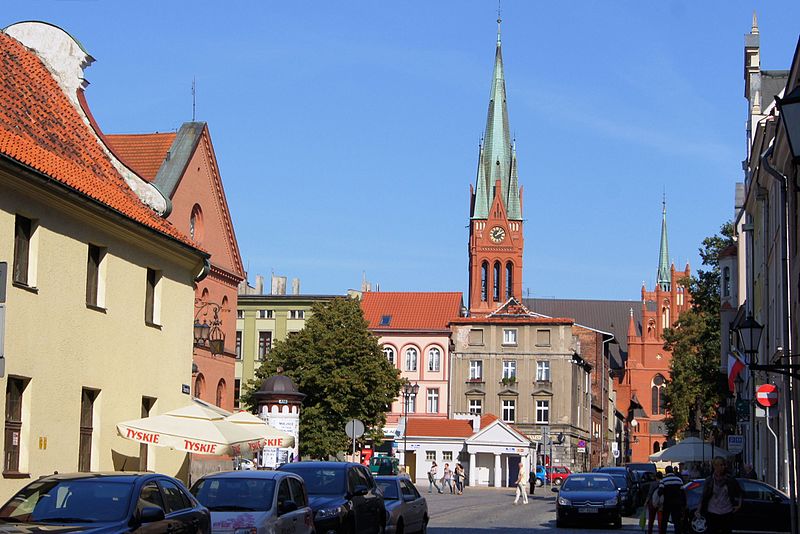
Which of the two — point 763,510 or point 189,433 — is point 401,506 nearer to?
point 189,433

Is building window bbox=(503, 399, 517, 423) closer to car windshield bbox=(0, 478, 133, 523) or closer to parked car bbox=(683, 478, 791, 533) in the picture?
parked car bbox=(683, 478, 791, 533)

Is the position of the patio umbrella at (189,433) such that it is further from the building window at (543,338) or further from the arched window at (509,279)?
the arched window at (509,279)

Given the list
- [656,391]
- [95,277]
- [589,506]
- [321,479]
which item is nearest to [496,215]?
[656,391]

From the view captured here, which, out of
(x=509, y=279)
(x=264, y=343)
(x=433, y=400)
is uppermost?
(x=509, y=279)

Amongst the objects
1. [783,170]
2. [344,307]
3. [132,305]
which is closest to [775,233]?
[783,170]

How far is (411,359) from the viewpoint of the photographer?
322 feet

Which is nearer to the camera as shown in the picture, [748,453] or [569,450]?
[748,453]

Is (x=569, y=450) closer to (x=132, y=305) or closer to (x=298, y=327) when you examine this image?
(x=298, y=327)

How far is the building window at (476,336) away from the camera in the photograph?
9556 centimetres

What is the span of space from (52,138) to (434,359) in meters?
73.5

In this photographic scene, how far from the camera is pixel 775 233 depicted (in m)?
34.7

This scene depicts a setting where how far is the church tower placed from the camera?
129m

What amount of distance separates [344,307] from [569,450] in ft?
113

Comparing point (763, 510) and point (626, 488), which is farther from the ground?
point (763, 510)
